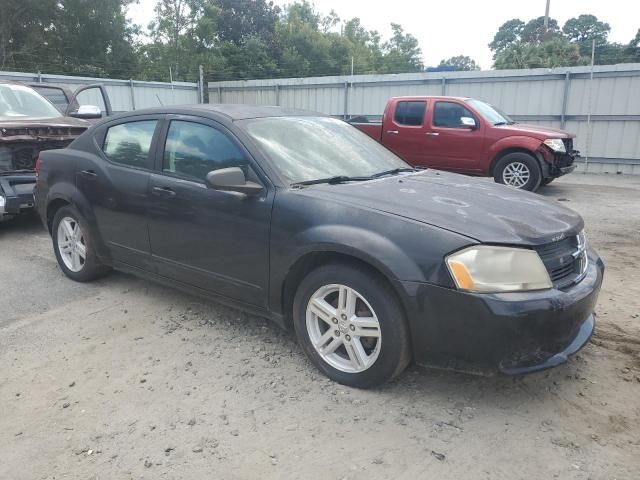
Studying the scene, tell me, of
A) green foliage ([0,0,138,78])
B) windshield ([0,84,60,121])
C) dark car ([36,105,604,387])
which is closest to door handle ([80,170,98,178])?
dark car ([36,105,604,387])

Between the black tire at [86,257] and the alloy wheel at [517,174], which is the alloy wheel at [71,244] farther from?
the alloy wheel at [517,174]

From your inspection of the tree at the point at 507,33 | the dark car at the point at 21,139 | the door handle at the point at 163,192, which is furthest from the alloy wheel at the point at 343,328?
the tree at the point at 507,33

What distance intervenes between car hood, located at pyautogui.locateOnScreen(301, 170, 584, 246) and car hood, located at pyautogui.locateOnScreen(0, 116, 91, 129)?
4.85m

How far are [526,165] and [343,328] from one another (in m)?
7.44

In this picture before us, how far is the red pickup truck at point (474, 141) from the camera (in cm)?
909

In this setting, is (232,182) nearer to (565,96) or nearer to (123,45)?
(565,96)

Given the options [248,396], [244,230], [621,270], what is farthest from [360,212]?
[621,270]

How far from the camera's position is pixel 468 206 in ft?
9.58

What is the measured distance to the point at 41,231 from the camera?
6625 mm

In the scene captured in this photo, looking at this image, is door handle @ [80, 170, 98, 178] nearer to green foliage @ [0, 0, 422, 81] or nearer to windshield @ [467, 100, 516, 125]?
windshield @ [467, 100, 516, 125]

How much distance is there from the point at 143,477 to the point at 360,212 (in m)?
→ 1.67

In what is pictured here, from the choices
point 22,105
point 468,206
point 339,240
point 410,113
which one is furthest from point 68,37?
point 468,206

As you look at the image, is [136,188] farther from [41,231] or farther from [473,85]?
[473,85]

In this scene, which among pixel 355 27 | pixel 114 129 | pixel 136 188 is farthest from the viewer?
pixel 355 27
